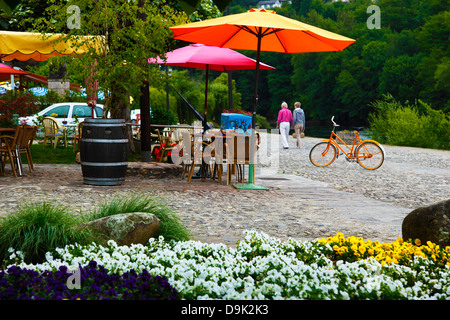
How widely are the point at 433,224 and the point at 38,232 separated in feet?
10.5

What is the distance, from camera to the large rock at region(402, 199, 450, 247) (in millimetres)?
4672

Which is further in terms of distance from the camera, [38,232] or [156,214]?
[156,214]

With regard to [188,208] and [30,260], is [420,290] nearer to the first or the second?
[30,260]

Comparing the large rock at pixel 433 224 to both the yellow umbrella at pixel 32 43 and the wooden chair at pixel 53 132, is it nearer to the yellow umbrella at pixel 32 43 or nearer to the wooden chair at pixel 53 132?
the yellow umbrella at pixel 32 43

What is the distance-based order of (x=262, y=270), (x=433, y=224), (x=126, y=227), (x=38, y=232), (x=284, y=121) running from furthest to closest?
1. (x=284, y=121)
2. (x=433, y=224)
3. (x=126, y=227)
4. (x=38, y=232)
5. (x=262, y=270)

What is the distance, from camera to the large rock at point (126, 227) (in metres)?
4.57

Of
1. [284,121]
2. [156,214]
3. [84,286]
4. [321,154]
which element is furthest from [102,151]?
[284,121]

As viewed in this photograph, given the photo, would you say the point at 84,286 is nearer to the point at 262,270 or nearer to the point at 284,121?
the point at 262,270

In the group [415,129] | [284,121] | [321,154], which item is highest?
[284,121]

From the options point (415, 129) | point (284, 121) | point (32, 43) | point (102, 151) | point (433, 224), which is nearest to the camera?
point (433, 224)

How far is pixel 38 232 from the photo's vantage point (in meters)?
4.18

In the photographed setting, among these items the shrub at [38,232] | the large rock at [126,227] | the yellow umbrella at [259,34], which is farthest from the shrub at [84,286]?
the yellow umbrella at [259,34]

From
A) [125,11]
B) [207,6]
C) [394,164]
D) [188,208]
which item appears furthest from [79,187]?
[394,164]

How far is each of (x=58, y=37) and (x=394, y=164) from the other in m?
10.4
